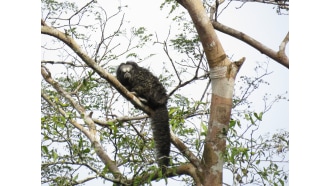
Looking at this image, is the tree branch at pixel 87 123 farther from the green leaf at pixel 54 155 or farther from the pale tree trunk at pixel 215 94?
the pale tree trunk at pixel 215 94

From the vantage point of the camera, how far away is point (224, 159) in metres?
1.93

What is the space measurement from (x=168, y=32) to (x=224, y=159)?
598mm

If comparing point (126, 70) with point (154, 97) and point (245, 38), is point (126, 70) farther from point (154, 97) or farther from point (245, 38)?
point (245, 38)

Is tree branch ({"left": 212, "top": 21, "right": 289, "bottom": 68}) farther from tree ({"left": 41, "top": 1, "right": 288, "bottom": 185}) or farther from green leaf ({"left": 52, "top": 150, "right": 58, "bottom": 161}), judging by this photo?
green leaf ({"left": 52, "top": 150, "right": 58, "bottom": 161})

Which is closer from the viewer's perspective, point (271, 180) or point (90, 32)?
point (271, 180)

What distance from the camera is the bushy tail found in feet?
6.73

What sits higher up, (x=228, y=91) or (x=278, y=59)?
(x=278, y=59)

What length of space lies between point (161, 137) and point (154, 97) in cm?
23

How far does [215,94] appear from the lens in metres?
1.98

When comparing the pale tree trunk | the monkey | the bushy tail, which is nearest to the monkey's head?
the monkey

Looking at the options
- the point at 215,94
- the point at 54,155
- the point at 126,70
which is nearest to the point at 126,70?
the point at 126,70
